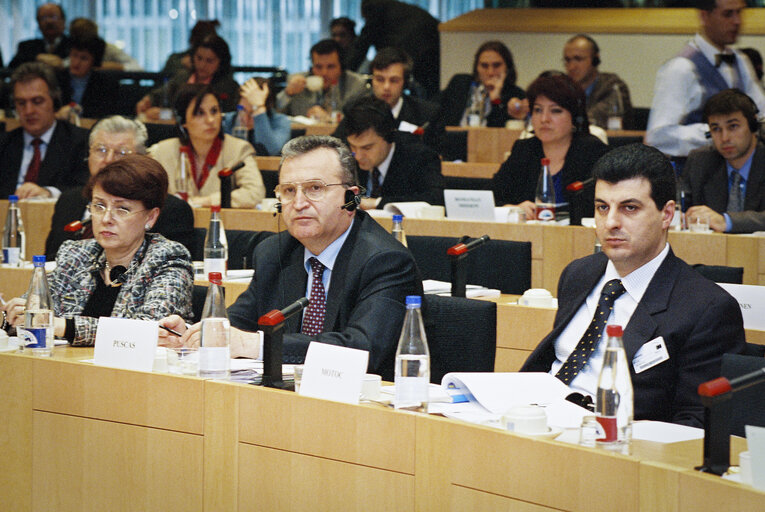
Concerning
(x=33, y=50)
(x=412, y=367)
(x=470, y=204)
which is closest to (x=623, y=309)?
(x=412, y=367)

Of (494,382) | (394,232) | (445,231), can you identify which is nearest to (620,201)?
(494,382)

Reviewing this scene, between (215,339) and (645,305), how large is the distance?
3.20 feet

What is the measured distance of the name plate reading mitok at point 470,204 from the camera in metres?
4.52

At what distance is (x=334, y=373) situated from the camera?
2145 millimetres

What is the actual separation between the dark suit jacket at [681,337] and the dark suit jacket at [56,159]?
4.15m

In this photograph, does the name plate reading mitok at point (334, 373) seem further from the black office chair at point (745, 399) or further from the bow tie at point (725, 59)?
the bow tie at point (725, 59)

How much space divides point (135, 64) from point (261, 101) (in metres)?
4.01

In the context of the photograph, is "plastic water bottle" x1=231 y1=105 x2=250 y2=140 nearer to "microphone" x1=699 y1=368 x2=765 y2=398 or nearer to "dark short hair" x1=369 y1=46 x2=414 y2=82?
"dark short hair" x1=369 y1=46 x2=414 y2=82

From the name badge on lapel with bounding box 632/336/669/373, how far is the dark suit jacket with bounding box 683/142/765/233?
243 centimetres

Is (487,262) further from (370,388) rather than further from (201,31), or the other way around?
(201,31)

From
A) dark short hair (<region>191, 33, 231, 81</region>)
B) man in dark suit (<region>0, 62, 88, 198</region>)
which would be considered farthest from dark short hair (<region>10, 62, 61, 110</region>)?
dark short hair (<region>191, 33, 231, 81</region>)

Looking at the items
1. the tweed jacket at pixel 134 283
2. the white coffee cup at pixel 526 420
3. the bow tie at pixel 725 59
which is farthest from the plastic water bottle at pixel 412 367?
the bow tie at pixel 725 59

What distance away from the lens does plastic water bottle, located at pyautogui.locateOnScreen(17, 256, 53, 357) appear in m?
2.65

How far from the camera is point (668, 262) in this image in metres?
2.54
